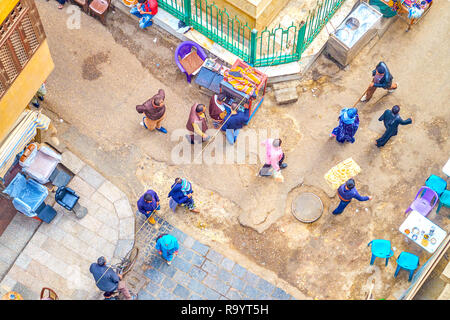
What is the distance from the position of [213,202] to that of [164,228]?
132 centimetres

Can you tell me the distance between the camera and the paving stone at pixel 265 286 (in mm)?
11513

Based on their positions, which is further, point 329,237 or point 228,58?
point 228,58

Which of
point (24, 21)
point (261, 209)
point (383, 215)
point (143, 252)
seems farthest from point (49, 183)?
point (383, 215)

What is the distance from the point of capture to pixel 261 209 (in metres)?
12.3

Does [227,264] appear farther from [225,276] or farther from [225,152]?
[225,152]

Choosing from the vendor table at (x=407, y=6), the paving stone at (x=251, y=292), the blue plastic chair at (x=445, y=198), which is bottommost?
the paving stone at (x=251, y=292)

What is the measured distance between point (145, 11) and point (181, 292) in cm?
751

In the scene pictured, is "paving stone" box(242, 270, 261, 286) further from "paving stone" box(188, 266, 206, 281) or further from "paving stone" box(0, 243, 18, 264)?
"paving stone" box(0, 243, 18, 264)

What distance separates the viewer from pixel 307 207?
12.3 m

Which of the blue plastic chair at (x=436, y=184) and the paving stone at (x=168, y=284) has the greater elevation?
the blue plastic chair at (x=436, y=184)

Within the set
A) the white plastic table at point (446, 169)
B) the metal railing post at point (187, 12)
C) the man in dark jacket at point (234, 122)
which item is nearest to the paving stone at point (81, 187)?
the man in dark jacket at point (234, 122)

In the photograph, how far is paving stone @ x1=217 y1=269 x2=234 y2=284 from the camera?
38.1ft

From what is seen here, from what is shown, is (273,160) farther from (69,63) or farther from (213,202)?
(69,63)

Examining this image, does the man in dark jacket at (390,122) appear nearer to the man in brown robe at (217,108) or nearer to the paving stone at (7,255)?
the man in brown robe at (217,108)
